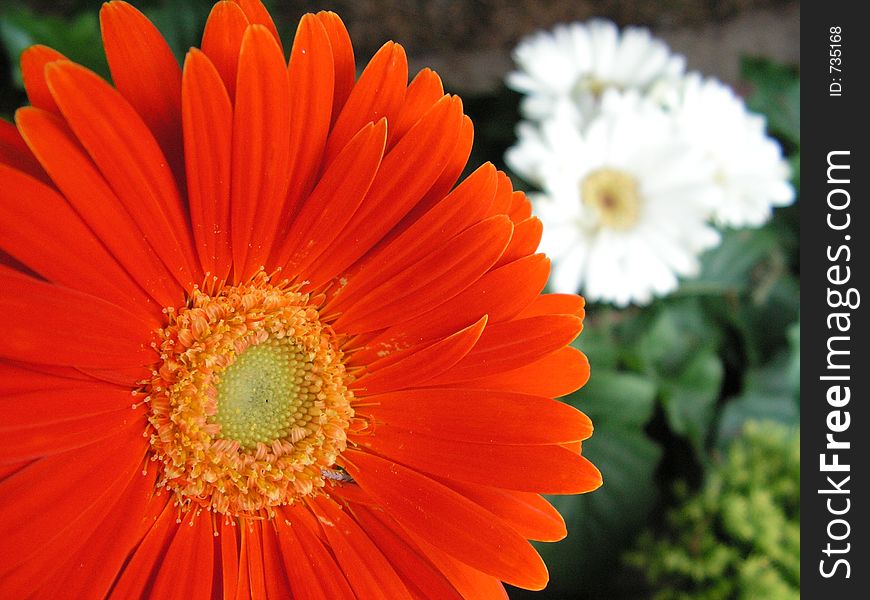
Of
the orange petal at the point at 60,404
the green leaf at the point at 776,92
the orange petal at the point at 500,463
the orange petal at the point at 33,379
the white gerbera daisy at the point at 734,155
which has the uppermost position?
the green leaf at the point at 776,92

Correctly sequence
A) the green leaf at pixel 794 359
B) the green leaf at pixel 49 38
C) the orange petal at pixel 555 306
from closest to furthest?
the orange petal at pixel 555 306 < the green leaf at pixel 49 38 < the green leaf at pixel 794 359

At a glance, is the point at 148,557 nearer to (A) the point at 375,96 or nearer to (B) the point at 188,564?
(B) the point at 188,564

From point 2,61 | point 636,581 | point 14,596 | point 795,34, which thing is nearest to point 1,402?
point 14,596

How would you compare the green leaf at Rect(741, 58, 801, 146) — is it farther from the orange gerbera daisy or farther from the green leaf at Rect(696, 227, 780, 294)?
the orange gerbera daisy

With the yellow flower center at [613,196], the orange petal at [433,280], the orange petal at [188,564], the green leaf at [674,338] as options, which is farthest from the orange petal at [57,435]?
the green leaf at [674,338]

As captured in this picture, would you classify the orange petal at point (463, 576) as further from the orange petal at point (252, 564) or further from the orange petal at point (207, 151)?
the orange petal at point (207, 151)

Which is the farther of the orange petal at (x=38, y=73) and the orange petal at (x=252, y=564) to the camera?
the orange petal at (x=252, y=564)
